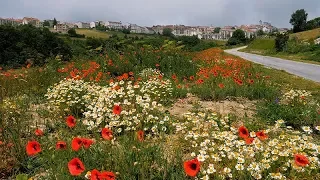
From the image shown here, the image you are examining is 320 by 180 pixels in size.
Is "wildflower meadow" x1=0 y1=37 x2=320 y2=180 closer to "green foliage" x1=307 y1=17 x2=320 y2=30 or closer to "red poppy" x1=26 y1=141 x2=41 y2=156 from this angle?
"red poppy" x1=26 y1=141 x2=41 y2=156

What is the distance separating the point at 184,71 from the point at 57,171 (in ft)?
28.5

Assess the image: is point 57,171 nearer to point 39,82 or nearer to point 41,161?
point 41,161

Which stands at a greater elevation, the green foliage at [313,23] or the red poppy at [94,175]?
the green foliage at [313,23]

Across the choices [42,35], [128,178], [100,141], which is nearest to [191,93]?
[100,141]

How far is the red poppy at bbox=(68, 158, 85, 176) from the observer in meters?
2.23

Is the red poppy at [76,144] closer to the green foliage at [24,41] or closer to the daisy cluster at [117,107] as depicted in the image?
the daisy cluster at [117,107]

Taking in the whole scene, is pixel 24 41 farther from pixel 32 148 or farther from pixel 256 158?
pixel 256 158

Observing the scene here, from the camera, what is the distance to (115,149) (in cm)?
306

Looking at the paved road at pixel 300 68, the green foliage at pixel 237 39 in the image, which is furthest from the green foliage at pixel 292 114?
the green foliage at pixel 237 39

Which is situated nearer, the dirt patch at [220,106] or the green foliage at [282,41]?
the dirt patch at [220,106]

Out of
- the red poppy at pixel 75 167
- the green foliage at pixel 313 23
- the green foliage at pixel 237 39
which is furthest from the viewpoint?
the green foliage at pixel 237 39

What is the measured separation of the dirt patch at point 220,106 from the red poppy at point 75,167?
365 cm

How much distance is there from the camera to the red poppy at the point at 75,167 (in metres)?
2.23

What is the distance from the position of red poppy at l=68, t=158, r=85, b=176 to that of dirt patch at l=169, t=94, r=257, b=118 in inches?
144
